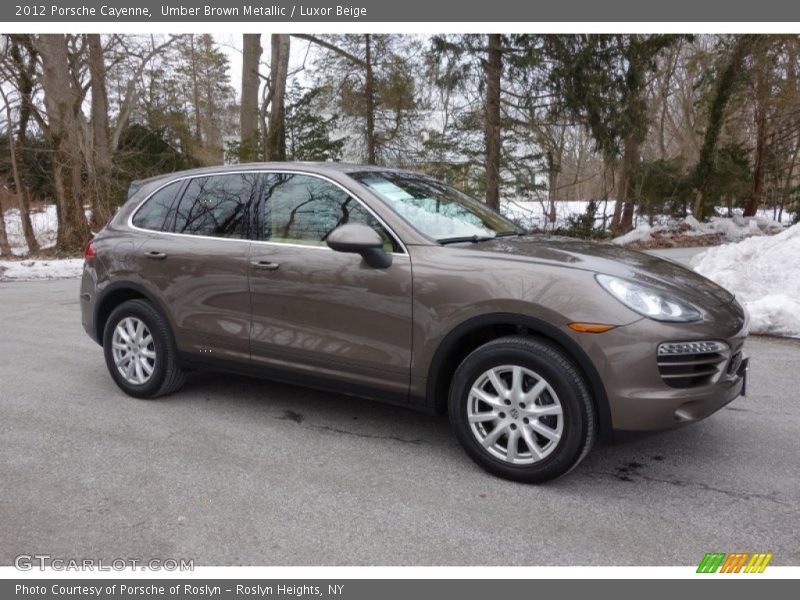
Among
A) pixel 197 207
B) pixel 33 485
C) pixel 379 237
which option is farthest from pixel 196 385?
pixel 379 237

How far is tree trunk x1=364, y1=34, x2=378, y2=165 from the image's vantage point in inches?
784

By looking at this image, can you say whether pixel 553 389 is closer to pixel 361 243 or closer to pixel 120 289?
pixel 361 243

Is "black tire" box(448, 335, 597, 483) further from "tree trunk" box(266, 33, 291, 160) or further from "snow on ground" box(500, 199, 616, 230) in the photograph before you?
"snow on ground" box(500, 199, 616, 230)

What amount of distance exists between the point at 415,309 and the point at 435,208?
89 cm

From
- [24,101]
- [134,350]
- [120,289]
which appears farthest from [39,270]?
[134,350]

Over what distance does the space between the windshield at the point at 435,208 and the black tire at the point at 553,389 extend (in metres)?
0.83

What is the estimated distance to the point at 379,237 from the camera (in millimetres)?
3852

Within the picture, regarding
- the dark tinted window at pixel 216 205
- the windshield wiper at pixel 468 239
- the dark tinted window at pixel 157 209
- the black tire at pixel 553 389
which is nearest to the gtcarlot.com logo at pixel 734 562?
the black tire at pixel 553 389

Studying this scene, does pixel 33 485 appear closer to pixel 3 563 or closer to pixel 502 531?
pixel 3 563

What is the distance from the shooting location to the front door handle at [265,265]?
427 centimetres

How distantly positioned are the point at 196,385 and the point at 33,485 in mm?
1935

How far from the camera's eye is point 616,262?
3.66 m

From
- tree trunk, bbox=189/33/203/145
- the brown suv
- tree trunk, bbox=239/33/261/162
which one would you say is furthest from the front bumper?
tree trunk, bbox=189/33/203/145

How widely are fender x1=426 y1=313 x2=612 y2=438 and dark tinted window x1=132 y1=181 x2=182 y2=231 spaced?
99.5 inches
